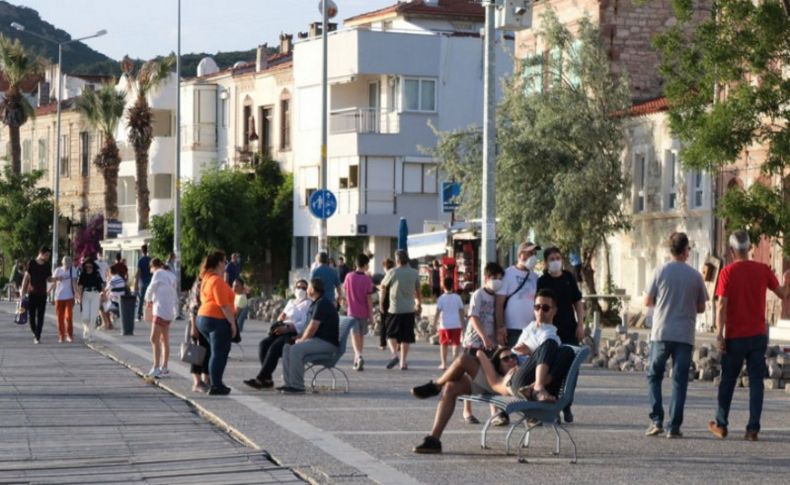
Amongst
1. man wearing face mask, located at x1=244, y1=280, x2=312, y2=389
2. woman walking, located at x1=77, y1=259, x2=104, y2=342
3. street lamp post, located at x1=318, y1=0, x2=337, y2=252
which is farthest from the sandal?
street lamp post, located at x1=318, y1=0, x2=337, y2=252

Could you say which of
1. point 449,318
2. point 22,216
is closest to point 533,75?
point 449,318

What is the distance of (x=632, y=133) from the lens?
1873 inches

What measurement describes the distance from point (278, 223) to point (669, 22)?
2319cm

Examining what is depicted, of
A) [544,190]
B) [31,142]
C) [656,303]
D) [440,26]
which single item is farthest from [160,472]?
[31,142]

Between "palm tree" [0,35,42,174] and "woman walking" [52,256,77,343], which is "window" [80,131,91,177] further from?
"woman walking" [52,256,77,343]

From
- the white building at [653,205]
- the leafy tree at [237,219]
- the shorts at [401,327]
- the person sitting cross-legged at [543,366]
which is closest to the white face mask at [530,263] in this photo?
the person sitting cross-legged at [543,366]

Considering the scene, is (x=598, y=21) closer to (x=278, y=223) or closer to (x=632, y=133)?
(x=632, y=133)

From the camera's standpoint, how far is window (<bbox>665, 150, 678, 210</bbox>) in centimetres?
4534

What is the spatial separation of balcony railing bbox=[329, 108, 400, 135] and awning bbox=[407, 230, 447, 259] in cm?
1286

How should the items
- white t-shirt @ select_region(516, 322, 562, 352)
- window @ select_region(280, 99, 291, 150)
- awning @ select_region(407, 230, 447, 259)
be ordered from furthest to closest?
window @ select_region(280, 99, 291, 150) < awning @ select_region(407, 230, 447, 259) < white t-shirt @ select_region(516, 322, 562, 352)

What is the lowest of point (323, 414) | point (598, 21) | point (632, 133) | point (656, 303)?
point (323, 414)

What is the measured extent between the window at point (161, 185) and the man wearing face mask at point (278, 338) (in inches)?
2380

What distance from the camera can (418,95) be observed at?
63.5 metres

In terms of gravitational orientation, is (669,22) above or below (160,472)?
above
